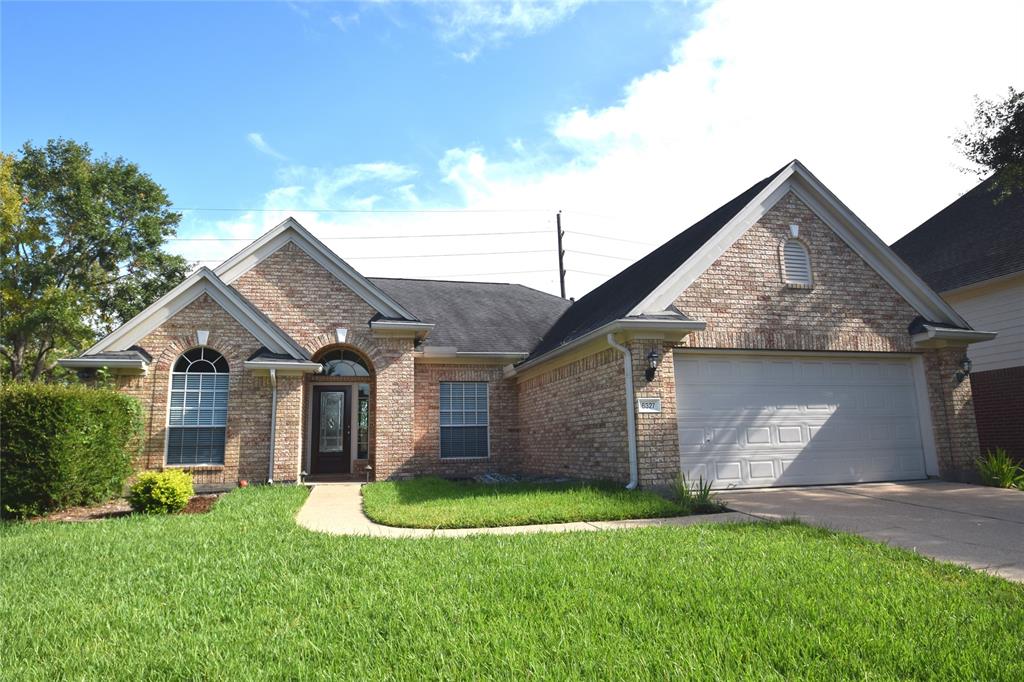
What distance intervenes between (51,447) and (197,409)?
4.19m

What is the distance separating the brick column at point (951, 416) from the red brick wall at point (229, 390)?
554 inches

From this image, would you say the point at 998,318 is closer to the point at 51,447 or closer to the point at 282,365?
the point at 282,365

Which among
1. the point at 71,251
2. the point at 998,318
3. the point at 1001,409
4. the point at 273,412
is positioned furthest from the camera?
the point at 71,251

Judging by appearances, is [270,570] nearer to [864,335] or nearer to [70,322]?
[864,335]

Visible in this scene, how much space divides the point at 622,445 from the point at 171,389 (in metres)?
9.86

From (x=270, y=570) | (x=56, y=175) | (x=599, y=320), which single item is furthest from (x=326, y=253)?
(x=56, y=175)

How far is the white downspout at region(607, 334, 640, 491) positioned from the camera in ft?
→ 34.7

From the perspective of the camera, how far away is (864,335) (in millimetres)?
12391

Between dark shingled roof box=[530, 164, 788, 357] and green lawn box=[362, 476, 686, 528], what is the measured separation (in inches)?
124

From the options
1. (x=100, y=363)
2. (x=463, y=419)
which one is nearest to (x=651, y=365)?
(x=463, y=419)

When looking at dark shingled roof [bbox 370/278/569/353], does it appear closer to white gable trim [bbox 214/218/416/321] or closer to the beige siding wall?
white gable trim [bbox 214/218/416/321]

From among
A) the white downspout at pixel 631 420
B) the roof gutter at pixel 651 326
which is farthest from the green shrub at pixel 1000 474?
the white downspout at pixel 631 420

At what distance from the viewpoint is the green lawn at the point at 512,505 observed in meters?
8.41

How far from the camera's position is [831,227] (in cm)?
1270
